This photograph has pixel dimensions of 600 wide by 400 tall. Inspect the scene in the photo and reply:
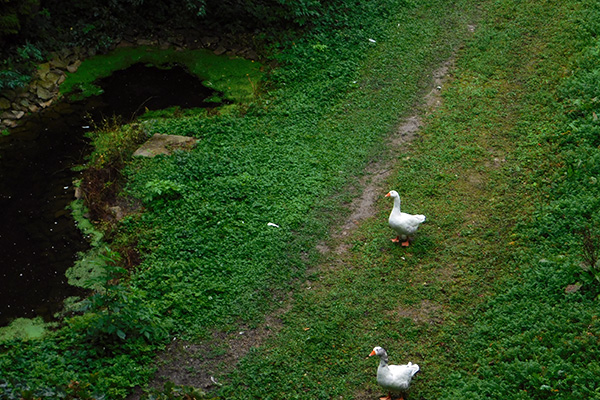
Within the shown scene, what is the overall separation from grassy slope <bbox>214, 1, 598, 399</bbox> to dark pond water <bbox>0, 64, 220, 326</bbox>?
12.6 feet

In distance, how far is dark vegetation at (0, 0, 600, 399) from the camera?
6.81 m

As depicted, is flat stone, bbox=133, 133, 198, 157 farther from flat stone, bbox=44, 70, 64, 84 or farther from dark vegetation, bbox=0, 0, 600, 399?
flat stone, bbox=44, 70, 64, 84

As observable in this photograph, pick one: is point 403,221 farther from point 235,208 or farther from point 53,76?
point 53,76

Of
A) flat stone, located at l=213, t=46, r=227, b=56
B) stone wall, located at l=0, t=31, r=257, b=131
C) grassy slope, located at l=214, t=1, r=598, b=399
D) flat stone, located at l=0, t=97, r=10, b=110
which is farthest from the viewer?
flat stone, located at l=213, t=46, r=227, b=56

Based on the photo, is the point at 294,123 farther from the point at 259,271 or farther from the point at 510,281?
the point at 510,281

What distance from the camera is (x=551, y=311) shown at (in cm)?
684

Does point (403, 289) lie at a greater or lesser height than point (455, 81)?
lesser

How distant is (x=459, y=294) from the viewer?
305 inches

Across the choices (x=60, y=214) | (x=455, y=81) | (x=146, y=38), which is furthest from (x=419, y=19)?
(x=60, y=214)

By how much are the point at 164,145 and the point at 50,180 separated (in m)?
2.26

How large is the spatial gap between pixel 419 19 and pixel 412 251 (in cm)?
A: 816

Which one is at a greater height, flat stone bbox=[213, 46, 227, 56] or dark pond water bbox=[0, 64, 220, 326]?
flat stone bbox=[213, 46, 227, 56]

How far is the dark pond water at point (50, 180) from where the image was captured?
8.77 meters

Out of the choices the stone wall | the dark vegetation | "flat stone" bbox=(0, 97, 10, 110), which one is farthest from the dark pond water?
the dark vegetation
